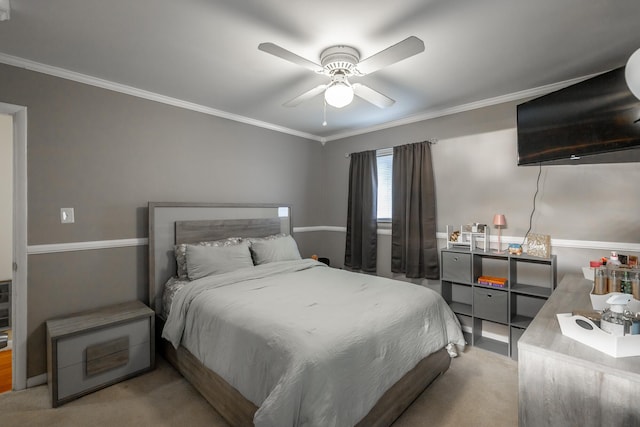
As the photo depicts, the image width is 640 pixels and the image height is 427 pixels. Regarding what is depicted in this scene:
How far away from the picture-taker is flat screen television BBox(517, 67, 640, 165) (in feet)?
5.41

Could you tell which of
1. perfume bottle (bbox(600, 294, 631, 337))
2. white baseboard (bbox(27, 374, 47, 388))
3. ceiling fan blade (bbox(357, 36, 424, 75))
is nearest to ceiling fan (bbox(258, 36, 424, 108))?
ceiling fan blade (bbox(357, 36, 424, 75))

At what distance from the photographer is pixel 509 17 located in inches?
69.2

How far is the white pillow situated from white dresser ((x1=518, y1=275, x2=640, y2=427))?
2.46 metres

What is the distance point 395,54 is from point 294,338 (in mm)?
1740

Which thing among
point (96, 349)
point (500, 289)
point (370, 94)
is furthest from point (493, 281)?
point (96, 349)

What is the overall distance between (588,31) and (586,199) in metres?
1.40

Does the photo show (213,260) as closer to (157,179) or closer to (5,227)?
(157,179)

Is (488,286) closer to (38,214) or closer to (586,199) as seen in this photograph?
(586,199)

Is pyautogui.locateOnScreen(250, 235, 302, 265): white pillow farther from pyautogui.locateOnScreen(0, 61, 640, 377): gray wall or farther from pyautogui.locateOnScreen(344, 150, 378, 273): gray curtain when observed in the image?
pyautogui.locateOnScreen(344, 150, 378, 273): gray curtain

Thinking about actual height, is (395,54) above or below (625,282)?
above

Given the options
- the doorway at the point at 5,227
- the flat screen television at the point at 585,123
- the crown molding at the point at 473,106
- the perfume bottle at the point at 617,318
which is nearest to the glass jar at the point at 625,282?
the perfume bottle at the point at 617,318

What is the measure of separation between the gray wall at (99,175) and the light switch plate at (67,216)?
34mm

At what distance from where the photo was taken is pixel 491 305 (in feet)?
9.27

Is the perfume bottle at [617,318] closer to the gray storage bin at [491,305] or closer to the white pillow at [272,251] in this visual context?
the gray storage bin at [491,305]
